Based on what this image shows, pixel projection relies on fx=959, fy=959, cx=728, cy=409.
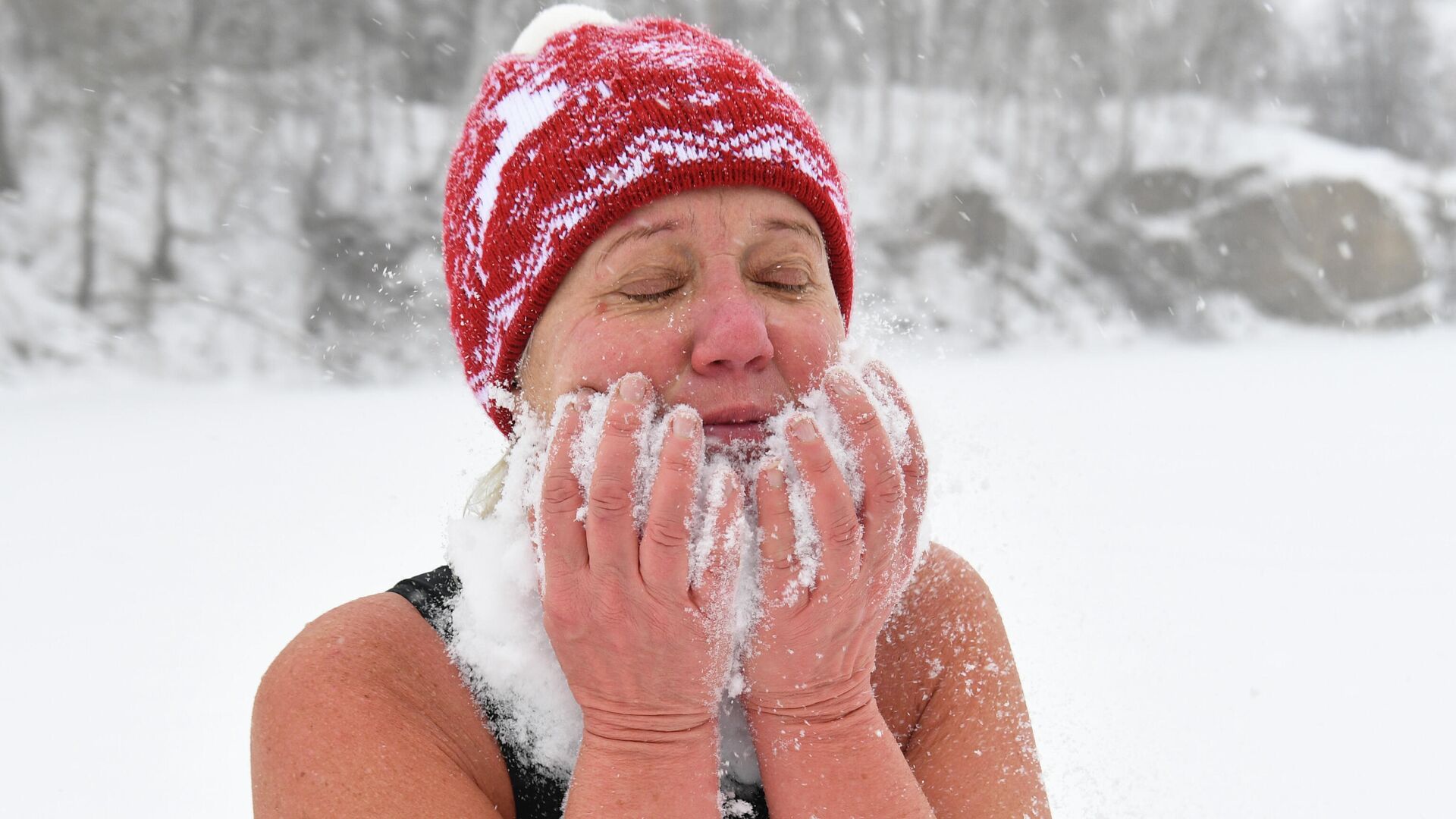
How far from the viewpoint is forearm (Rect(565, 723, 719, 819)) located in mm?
1002

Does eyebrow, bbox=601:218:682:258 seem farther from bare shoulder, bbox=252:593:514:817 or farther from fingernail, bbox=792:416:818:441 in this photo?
bare shoulder, bbox=252:593:514:817

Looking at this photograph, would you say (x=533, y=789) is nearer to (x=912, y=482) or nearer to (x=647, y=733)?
(x=647, y=733)

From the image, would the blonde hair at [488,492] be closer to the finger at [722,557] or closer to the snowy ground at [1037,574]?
the snowy ground at [1037,574]

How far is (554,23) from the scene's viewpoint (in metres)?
1.47

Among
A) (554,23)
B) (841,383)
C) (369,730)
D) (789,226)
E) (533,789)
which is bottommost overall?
(533,789)

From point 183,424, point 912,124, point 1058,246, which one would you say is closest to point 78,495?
point 183,424

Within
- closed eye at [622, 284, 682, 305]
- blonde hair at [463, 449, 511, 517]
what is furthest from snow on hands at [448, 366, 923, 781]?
blonde hair at [463, 449, 511, 517]

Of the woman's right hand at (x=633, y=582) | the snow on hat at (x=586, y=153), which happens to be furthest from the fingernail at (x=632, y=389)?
the snow on hat at (x=586, y=153)

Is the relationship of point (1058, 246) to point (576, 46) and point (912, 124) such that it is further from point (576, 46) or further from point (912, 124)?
point (576, 46)

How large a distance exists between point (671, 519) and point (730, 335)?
247 mm

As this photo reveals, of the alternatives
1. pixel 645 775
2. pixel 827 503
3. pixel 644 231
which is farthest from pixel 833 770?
pixel 644 231

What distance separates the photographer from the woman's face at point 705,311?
3.66ft

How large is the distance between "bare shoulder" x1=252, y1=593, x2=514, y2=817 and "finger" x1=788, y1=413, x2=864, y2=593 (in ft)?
1.59

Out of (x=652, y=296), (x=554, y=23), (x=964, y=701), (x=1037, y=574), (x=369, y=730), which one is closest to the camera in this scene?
(x=369, y=730)
